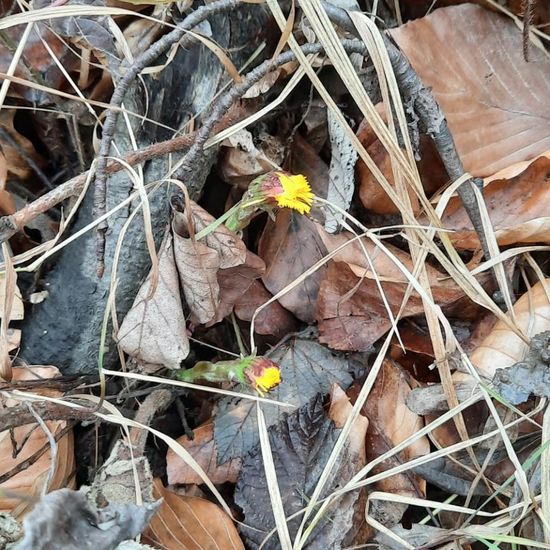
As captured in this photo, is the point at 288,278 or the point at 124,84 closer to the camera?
the point at 124,84

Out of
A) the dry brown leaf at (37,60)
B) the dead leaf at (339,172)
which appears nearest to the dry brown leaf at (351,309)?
the dead leaf at (339,172)

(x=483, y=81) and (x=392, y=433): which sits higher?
(x=483, y=81)

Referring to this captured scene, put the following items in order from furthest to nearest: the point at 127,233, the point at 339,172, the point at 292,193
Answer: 1. the point at 339,172
2. the point at 127,233
3. the point at 292,193

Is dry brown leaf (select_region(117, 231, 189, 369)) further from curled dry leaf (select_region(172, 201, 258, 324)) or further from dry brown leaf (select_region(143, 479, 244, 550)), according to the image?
dry brown leaf (select_region(143, 479, 244, 550))

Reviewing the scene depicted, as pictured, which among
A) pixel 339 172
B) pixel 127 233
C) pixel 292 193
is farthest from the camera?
pixel 339 172

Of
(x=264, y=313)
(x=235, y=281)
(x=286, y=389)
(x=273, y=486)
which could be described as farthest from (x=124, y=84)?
(x=273, y=486)

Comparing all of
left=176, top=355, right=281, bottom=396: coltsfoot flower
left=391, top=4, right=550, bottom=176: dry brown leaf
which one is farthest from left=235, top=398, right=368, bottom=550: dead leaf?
left=391, top=4, right=550, bottom=176: dry brown leaf

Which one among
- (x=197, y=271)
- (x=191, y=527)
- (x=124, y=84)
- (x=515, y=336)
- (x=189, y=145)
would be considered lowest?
(x=191, y=527)

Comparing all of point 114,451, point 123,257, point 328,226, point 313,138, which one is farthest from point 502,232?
point 114,451

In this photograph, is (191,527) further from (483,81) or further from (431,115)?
(483,81)
